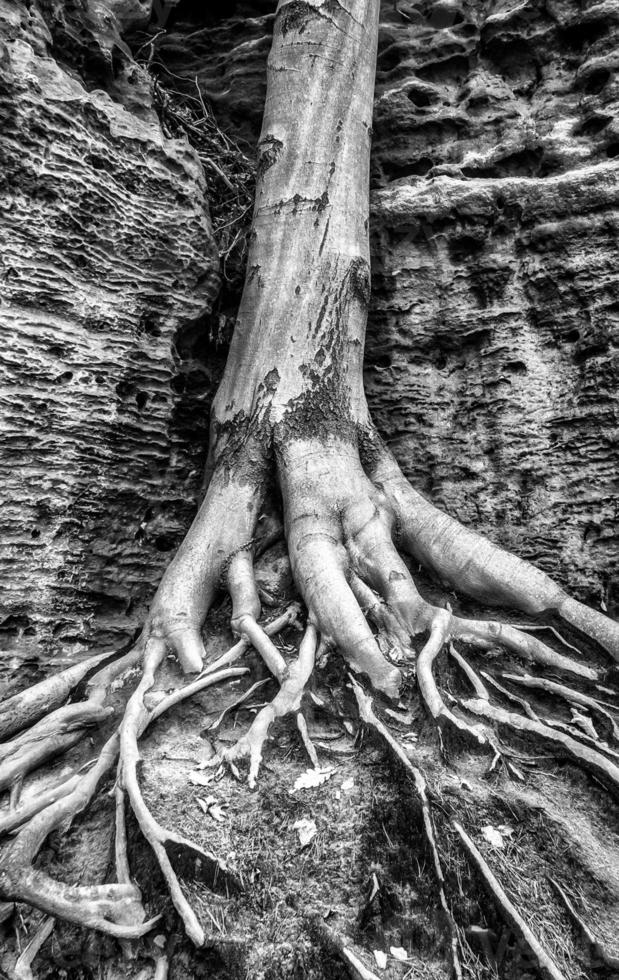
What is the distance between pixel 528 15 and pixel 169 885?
209 inches

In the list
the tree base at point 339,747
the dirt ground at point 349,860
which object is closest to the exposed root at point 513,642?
the tree base at point 339,747

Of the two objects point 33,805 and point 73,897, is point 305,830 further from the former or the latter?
point 33,805

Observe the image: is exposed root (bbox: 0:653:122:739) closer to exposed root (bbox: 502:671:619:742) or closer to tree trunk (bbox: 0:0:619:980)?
tree trunk (bbox: 0:0:619:980)

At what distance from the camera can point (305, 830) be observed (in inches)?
81.5

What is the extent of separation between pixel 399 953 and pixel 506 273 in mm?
3486

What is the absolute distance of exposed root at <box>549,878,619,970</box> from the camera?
5.68ft

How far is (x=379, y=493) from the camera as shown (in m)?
3.41

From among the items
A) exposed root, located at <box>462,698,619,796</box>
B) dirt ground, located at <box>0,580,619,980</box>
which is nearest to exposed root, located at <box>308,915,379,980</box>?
dirt ground, located at <box>0,580,619,980</box>

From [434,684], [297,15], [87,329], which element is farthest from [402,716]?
[297,15]

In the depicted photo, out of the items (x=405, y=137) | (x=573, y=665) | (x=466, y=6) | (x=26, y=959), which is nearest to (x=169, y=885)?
(x=26, y=959)

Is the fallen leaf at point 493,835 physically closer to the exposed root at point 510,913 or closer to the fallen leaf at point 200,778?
the exposed root at point 510,913

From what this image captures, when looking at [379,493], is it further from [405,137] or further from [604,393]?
[405,137]

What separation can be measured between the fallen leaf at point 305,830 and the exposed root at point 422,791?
355 millimetres

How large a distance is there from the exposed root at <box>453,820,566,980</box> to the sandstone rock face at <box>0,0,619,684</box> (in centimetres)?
171
